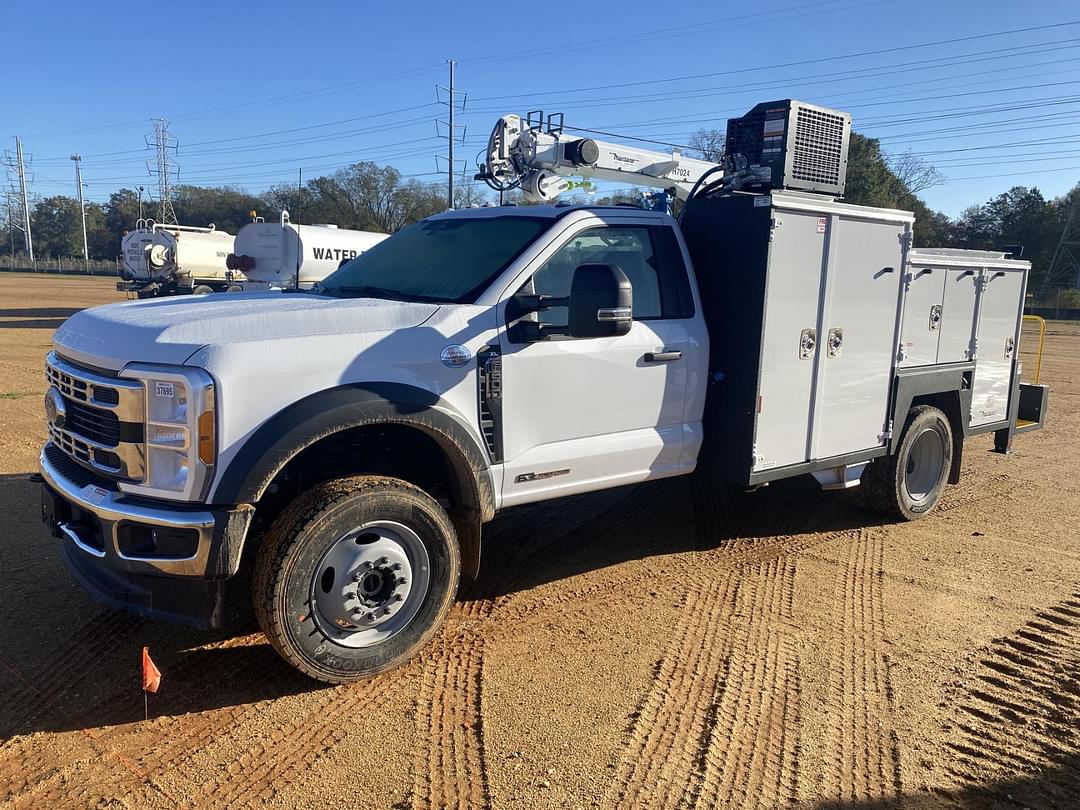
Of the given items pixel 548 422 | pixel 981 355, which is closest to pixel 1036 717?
pixel 548 422

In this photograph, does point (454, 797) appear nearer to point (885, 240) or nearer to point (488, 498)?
point (488, 498)

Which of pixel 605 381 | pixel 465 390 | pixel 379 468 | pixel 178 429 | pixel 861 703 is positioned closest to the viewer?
pixel 178 429

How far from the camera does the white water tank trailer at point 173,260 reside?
2466 centimetres

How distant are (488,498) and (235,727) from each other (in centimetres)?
151

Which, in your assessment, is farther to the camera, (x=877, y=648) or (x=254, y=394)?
(x=877, y=648)

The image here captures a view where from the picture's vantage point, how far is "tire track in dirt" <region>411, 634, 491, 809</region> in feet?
9.68

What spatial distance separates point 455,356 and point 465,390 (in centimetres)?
17

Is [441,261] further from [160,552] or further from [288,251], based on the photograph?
[288,251]

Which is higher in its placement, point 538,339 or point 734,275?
point 734,275

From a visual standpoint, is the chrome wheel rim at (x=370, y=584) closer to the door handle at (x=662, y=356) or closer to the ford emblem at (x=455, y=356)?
the ford emblem at (x=455, y=356)

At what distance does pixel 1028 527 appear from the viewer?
21.2 ft

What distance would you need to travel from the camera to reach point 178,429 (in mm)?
3230

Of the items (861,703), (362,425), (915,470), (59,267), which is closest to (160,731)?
(362,425)

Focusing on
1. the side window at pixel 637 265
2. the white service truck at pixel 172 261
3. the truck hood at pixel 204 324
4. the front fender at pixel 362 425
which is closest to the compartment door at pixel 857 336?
the side window at pixel 637 265
